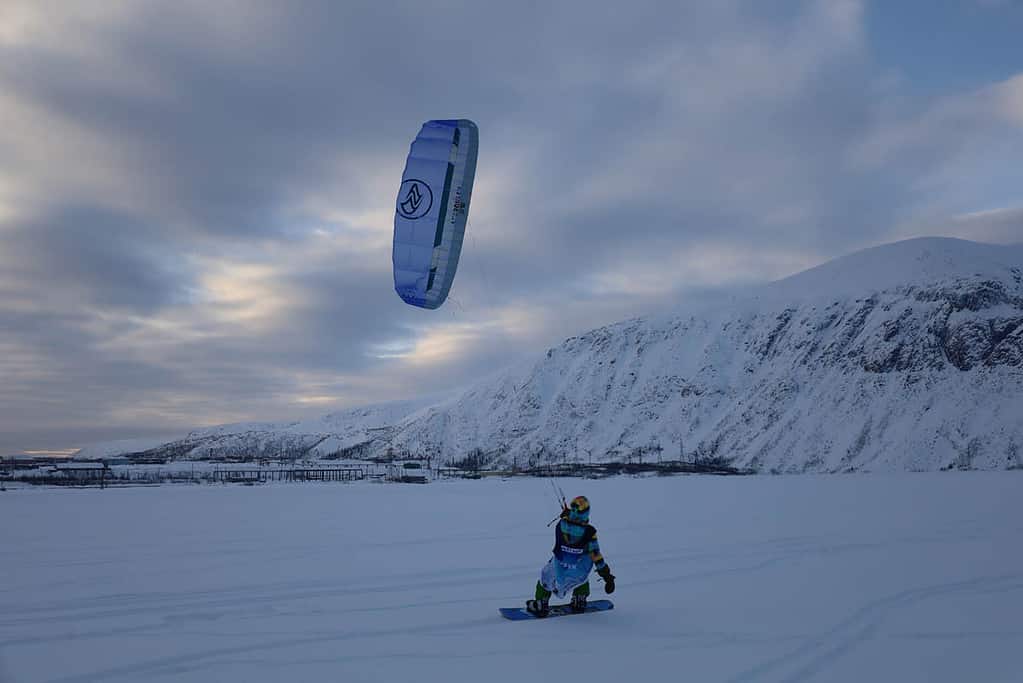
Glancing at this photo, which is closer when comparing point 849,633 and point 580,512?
point 849,633

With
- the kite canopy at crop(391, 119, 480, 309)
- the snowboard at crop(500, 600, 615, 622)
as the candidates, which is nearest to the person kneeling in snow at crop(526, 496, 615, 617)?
the snowboard at crop(500, 600, 615, 622)

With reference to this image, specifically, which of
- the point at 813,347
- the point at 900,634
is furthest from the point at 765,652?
the point at 813,347

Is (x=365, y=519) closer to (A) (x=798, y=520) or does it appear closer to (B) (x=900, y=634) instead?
(A) (x=798, y=520)

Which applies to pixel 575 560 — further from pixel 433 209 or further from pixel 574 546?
pixel 433 209

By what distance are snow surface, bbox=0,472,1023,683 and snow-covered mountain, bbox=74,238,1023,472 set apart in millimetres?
83920

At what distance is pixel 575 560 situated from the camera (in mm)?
10141

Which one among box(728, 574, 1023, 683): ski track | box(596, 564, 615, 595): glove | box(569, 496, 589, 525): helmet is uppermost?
box(569, 496, 589, 525): helmet

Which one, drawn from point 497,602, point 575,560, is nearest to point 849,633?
point 575,560

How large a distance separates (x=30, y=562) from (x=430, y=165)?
11.5 metres

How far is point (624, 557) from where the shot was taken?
15.0 metres

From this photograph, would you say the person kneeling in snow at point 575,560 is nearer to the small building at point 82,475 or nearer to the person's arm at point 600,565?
the person's arm at point 600,565

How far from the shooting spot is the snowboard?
9.65m

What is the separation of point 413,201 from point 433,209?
0.48 metres

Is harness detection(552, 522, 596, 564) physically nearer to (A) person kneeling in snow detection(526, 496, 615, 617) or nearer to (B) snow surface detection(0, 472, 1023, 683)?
(A) person kneeling in snow detection(526, 496, 615, 617)
